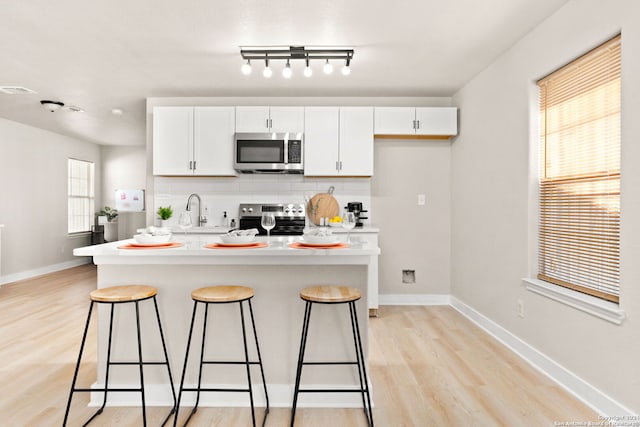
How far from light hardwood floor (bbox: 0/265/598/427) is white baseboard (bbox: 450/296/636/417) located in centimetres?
5

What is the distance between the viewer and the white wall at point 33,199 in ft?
19.2

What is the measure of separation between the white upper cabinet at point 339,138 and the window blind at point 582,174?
6.08 ft

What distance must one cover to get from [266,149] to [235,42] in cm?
134

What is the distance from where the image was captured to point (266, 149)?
4.34 m

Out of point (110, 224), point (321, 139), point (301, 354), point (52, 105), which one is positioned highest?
point (52, 105)

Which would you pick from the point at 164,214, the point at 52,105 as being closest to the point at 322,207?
the point at 164,214

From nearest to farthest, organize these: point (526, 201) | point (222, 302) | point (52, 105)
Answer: point (222, 302) < point (526, 201) < point (52, 105)

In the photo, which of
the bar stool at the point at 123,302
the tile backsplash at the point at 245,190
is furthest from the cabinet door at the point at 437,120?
the bar stool at the point at 123,302

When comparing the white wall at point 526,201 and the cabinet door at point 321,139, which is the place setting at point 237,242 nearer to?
the white wall at point 526,201

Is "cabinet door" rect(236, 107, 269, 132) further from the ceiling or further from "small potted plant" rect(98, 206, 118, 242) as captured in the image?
"small potted plant" rect(98, 206, 118, 242)

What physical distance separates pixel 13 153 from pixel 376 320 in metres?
5.84

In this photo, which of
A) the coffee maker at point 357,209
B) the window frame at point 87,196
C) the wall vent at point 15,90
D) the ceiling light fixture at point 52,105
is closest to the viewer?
the wall vent at point 15,90

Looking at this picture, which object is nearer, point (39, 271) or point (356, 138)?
point (356, 138)

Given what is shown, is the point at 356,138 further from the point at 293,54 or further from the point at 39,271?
the point at 39,271
